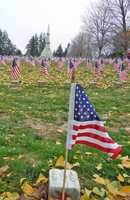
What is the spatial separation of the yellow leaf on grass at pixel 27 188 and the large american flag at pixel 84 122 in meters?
0.92

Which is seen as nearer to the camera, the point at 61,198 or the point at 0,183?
the point at 61,198

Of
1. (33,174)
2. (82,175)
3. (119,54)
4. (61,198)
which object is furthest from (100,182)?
(119,54)

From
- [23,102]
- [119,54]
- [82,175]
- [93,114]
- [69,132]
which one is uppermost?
[119,54]

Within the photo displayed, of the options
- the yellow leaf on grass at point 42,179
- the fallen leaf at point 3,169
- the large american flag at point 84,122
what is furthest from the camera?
the fallen leaf at point 3,169

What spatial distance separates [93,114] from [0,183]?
1.66 m

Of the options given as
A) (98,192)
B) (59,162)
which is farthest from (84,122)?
(59,162)

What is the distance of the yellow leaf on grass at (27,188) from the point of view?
223 centimetres

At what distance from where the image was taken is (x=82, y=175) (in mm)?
2615

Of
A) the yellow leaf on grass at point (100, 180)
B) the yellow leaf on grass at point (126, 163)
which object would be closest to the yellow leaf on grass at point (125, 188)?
the yellow leaf on grass at point (100, 180)

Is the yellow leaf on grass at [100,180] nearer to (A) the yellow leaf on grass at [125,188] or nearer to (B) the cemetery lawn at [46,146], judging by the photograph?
(B) the cemetery lawn at [46,146]

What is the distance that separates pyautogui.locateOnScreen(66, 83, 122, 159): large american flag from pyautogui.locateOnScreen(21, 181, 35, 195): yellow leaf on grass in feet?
3.00

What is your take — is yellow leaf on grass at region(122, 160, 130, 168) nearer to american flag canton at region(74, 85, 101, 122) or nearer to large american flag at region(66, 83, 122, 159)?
large american flag at region(66, 83, 122, 159)

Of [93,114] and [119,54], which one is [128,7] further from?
[119,54]

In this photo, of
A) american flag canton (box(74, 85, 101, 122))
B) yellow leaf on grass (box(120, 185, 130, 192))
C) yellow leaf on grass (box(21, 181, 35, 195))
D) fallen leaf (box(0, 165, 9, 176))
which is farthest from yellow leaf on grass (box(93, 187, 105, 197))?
fallen leaf (box(0, 165, 9, 176))
